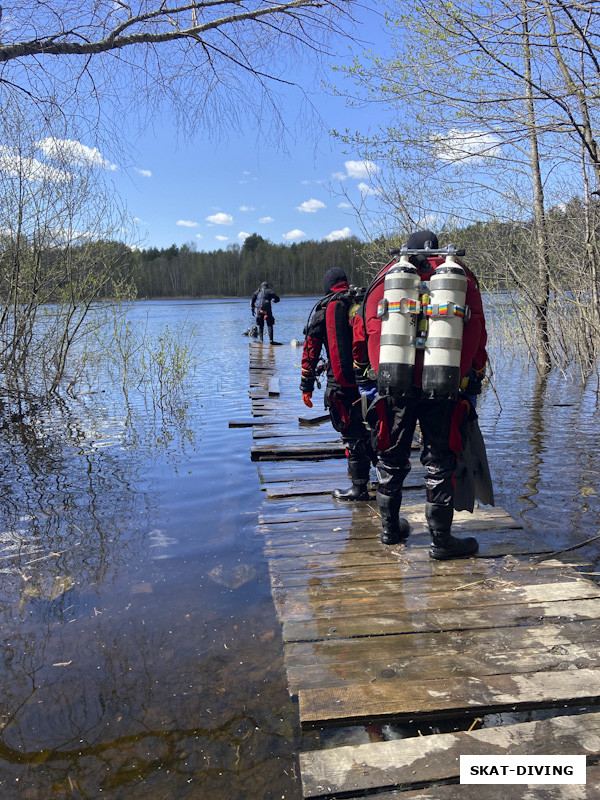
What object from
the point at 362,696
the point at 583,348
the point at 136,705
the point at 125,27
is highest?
the point at 125,27

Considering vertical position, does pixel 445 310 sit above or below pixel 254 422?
above

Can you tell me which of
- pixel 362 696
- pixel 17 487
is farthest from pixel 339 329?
pixel 17 487

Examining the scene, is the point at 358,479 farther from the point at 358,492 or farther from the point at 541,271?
the point at 541,271

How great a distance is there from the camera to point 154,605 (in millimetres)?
3676

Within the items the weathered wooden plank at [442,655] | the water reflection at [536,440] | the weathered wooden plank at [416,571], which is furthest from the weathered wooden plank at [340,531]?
the water reflection at [536,440]

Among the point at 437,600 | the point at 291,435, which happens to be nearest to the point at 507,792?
the point at 437,600

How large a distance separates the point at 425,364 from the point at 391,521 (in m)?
1.21

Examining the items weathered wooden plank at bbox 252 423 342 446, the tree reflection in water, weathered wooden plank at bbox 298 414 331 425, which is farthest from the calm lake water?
weathered wooden plank at bbox 298 414 331 425

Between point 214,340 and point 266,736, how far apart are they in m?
24.4

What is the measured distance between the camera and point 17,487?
20.8 ft

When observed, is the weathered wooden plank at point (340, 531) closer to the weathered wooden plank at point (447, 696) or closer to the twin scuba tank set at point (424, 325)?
the twin scuba tank set at point (424, 325)

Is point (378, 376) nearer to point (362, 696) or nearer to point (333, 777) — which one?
point (362, 696)

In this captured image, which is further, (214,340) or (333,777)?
(214,340)

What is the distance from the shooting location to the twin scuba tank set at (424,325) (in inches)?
130
